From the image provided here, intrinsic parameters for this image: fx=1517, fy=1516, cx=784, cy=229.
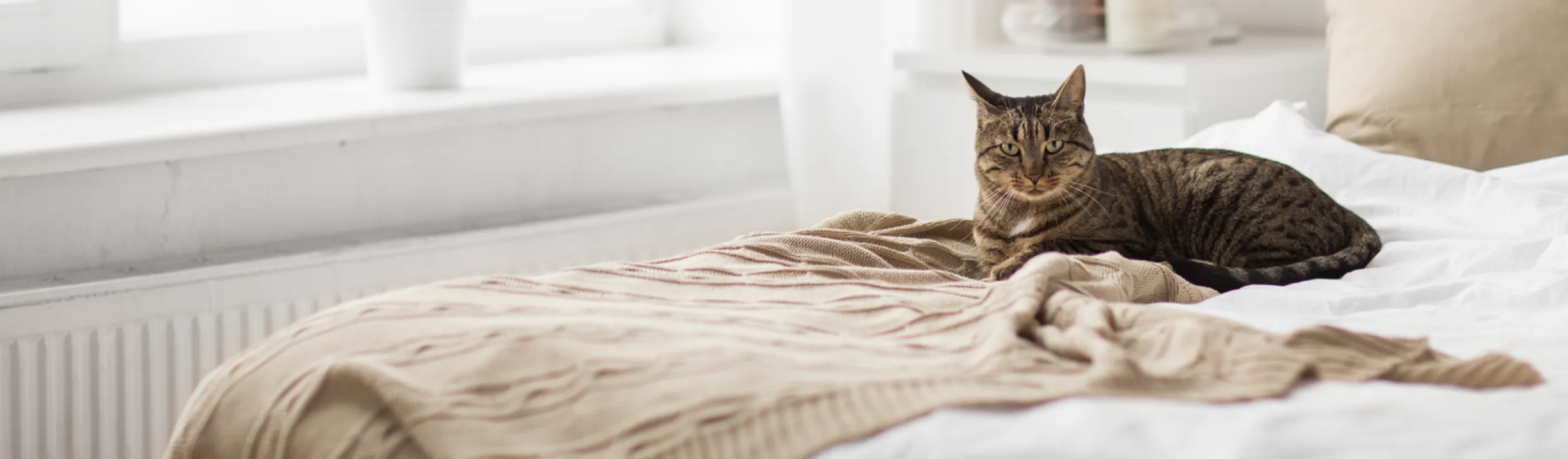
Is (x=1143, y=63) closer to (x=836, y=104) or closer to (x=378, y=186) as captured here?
(x=836, y=104)

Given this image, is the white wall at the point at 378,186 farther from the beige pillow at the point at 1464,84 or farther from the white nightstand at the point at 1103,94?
the beige pillow at the point at 1464,84

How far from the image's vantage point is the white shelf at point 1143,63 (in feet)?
6.69

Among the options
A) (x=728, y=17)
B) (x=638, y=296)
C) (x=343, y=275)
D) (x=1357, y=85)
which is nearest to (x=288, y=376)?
(x=638, y=296)

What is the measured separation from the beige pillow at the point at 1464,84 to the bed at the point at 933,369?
0.36 m

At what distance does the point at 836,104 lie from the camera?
7.84 feet

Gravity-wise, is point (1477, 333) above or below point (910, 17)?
below

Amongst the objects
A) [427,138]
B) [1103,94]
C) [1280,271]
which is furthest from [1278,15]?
[427,138]

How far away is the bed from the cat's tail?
3 centimetres

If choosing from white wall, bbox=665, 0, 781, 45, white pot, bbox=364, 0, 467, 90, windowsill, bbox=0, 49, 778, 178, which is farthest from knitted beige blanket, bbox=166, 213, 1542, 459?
white wall, bbox=665, 0, 781, 45

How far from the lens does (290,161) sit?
2064mm

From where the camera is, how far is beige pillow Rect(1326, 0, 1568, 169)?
1.69 m

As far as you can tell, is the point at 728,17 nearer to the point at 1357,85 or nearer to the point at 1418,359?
the point at 1357,85

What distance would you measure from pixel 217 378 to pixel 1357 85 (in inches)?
52.9

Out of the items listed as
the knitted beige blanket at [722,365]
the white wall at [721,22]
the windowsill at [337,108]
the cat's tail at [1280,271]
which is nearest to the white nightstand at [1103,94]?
the windowsill at [337,108]
